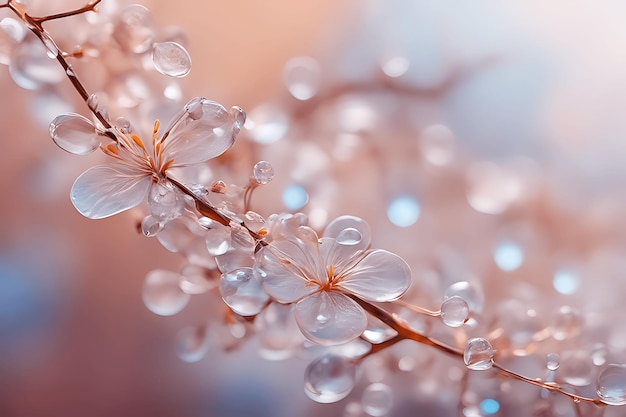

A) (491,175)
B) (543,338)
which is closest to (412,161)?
(491,175)

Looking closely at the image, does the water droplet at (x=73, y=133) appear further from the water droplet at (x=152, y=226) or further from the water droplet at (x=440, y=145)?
the water droplet at (x=440, y=145)

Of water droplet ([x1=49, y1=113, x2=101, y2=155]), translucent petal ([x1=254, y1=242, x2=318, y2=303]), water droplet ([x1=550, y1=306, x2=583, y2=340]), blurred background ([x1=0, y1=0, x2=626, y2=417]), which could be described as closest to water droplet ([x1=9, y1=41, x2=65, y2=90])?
blurred background ([x1=0, y1=0, x2=626, y2=417])

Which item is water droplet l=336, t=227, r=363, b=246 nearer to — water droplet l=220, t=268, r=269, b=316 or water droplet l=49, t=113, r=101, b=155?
water droplet l=220, t=268, r=269, b=316

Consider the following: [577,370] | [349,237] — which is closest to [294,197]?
[349,237]

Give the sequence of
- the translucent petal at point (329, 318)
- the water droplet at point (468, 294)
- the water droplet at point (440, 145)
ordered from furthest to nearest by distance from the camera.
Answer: the water droplet at point (440, 145) → the water droplet at point (468, 294) → the translucent petal at point (329, 318)

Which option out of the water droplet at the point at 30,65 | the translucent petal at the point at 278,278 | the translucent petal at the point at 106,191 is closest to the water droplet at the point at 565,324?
the translucent petal at the point at 278,278

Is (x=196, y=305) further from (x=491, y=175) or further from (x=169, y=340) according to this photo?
(x=491, y=175)

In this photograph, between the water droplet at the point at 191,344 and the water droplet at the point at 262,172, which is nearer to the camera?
the water droplet at the point at 262,172

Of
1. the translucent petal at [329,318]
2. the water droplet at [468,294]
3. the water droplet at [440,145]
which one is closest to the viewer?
the translucent petal at [329,318]
